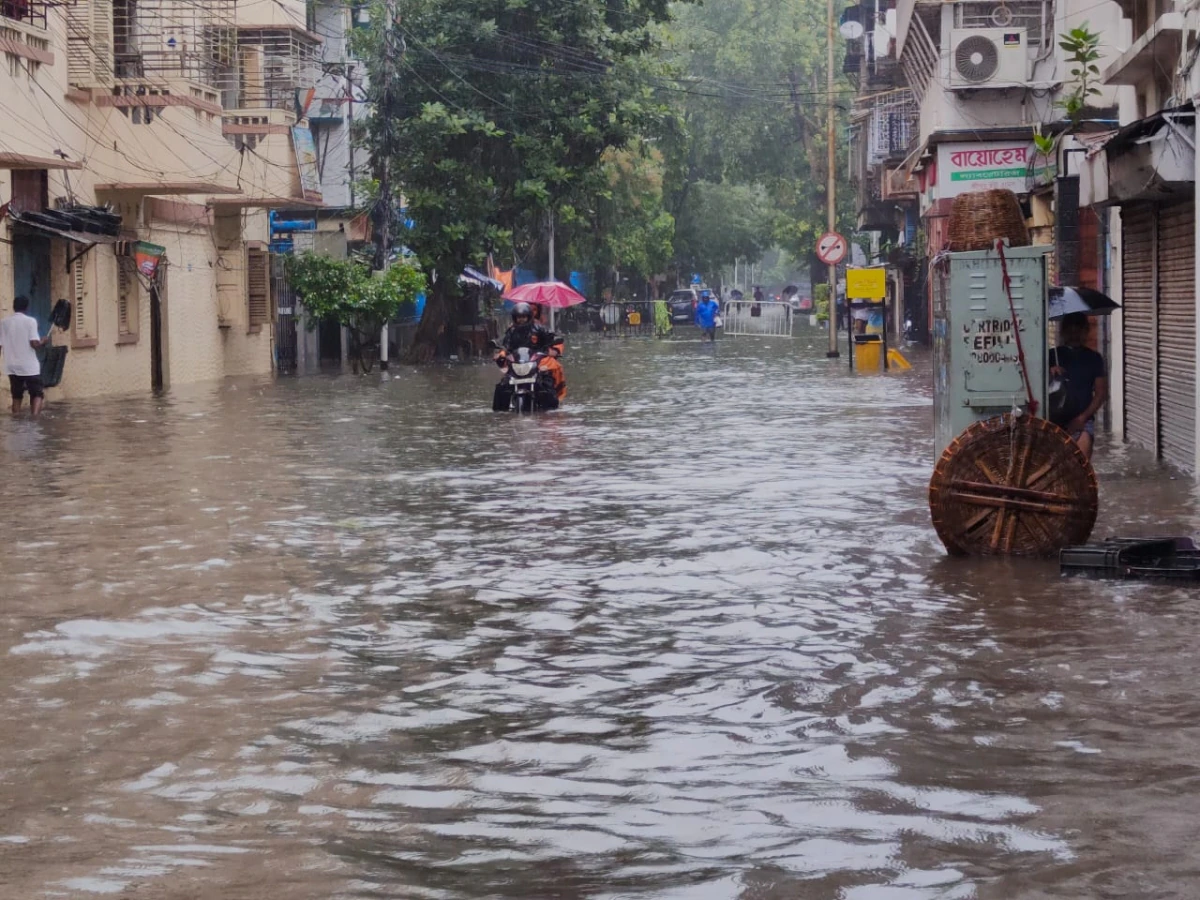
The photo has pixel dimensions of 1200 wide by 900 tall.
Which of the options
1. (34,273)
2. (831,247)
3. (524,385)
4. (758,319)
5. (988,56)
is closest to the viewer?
(524,385)

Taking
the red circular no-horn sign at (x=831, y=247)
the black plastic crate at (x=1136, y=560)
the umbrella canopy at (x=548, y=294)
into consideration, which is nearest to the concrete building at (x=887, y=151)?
the red circular no-horn sign at (x=831, y=247)

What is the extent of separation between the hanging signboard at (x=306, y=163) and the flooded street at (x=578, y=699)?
27.2 m

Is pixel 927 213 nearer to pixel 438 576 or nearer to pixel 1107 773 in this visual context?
pixel 438 576

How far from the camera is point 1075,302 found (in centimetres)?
1425

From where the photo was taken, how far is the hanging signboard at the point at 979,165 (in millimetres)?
39594

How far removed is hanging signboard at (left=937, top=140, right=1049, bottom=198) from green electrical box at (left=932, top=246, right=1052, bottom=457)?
26.1 m

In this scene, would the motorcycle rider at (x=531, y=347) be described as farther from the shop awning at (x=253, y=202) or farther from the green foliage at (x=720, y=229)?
the green foliage at (x=720, y=229)

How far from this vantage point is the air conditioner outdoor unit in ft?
132

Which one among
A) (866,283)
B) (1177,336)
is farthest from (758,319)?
(1177,336)

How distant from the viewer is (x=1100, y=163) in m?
18.3

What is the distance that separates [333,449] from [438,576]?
31.6 ft

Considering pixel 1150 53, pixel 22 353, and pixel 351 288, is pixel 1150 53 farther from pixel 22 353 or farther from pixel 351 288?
pixel 351 288

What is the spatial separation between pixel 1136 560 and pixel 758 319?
62.4 metres

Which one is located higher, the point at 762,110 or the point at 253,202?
the point at 762,110
